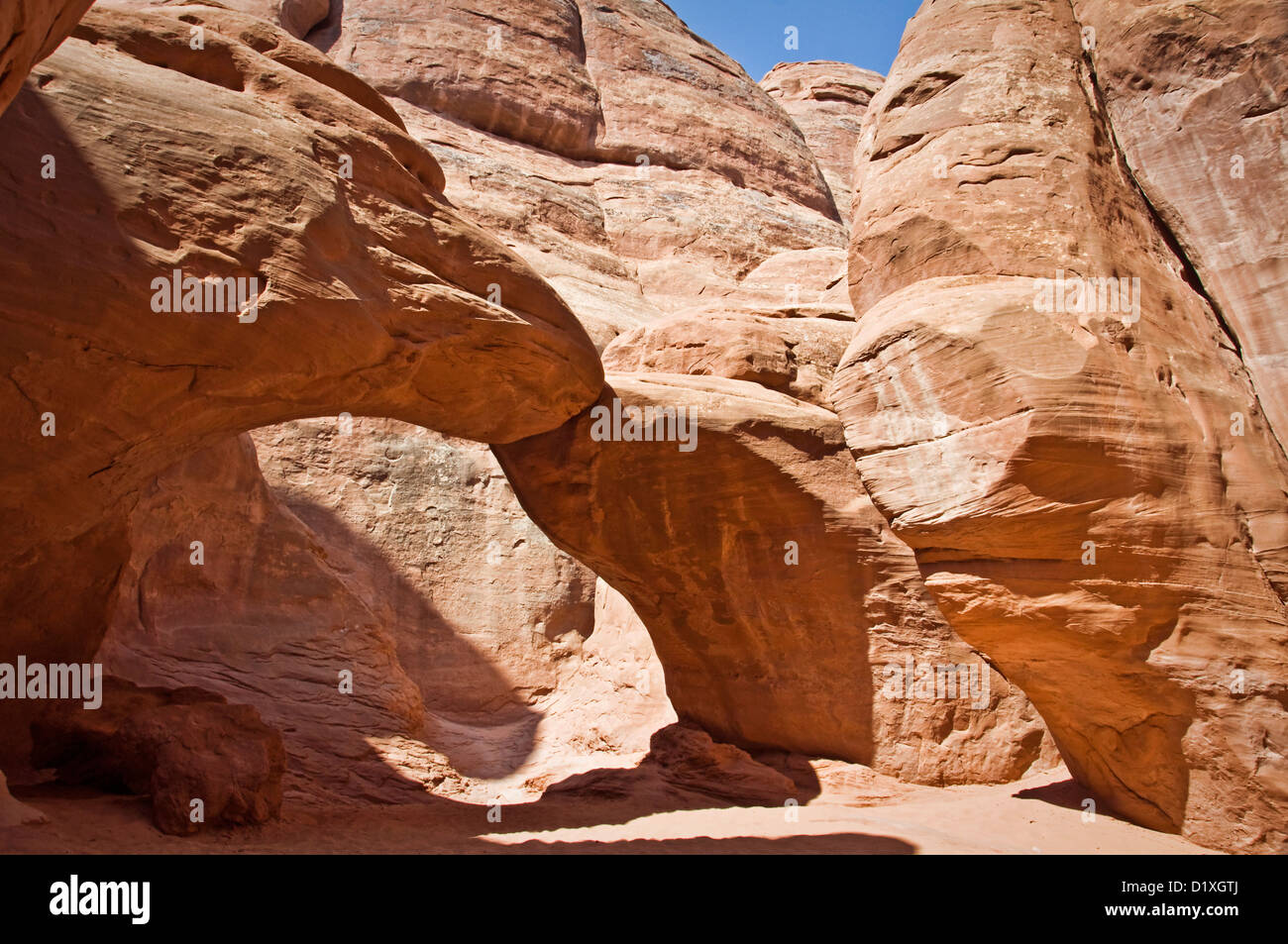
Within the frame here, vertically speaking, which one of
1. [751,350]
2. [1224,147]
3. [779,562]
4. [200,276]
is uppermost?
[1224,147]

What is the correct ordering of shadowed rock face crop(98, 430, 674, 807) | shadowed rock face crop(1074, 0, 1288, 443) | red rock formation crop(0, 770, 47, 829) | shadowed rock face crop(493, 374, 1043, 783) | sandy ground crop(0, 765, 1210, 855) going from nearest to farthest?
red rock formation crop(0, 770, 47, 829) → sandy ground crop(0, 765, 1210, 855) → shadowed rock face crop(1074, 0, 1288, 443) → shadowed rock face crop(493, 374, 1043, 783) → shadowed rock face crop(98, 430, 674, 807)

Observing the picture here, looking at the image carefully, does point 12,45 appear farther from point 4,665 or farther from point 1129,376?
point 1129,376

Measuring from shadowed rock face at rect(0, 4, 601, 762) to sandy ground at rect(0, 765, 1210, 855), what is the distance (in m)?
1.95

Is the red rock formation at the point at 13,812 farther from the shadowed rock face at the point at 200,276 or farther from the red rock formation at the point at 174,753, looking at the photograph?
the shadowed rock face at the point at 200,276

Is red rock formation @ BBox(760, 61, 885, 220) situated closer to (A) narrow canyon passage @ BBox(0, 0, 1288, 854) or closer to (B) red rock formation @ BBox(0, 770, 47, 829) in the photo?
(A) narrow canyon passage @ BBox(0, 0, 1288, 854)

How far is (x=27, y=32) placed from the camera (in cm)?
320

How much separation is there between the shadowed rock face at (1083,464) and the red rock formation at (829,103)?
19074mm

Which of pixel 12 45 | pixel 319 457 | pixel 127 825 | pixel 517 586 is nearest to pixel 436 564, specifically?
pixel 517 586

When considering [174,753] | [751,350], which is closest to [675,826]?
[174,753]

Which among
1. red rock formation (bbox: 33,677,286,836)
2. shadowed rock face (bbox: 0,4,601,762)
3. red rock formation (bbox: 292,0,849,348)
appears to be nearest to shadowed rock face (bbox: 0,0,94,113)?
→ shadowed rock face (bbox: 0,4,601,762)

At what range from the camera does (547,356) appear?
24.3 feet

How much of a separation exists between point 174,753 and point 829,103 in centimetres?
2943

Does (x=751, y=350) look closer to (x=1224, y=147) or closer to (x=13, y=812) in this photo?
(x=1224, y=147)

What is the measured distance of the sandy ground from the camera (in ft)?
18.6
